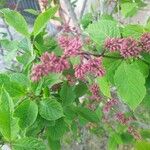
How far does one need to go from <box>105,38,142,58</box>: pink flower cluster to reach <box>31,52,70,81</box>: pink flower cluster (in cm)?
11

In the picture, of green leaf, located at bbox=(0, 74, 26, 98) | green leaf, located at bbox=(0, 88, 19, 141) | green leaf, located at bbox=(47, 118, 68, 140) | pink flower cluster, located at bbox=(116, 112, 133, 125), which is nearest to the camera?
green leaf, located at bbox=(0, 88, 19, 141)

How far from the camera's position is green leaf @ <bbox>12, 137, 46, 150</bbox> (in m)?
0.91

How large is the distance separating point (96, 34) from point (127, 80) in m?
0.14

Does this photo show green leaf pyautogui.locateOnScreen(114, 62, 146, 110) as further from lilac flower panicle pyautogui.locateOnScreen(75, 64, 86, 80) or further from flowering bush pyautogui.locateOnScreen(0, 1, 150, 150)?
lilac flower panicle pyautogui.locateOnScreen(75, 64, 86, 80)

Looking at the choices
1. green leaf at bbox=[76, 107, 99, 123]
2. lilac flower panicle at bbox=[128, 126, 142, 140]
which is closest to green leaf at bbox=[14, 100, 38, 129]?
green leaf at bbox=[76, 107, 99, 123]

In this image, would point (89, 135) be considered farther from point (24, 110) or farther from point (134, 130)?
point (24, 110)

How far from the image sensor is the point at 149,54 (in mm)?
1035

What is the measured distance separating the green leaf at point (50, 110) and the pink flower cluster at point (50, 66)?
0.18 m

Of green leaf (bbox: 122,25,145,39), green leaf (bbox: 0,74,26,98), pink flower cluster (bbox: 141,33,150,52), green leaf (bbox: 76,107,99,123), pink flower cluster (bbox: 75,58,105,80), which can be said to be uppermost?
pink flower cluster (bbox: 141,33,150,52)

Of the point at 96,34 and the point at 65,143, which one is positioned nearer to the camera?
the point at 96,34

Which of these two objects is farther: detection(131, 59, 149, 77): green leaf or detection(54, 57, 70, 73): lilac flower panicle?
detection(131, 59, 149, 77): green leaf

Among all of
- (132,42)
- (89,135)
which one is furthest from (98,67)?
(89,135)

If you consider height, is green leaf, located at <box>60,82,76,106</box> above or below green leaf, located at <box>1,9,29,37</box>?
below

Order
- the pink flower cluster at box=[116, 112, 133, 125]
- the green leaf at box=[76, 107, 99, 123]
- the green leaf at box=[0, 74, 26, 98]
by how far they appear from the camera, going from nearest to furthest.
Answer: the green leaf at box=[0, 74, 26, 98], the green leaf at box=[76, 107, 99, 123], the pink flower cluster at box=[116, 112, 133, 125]
